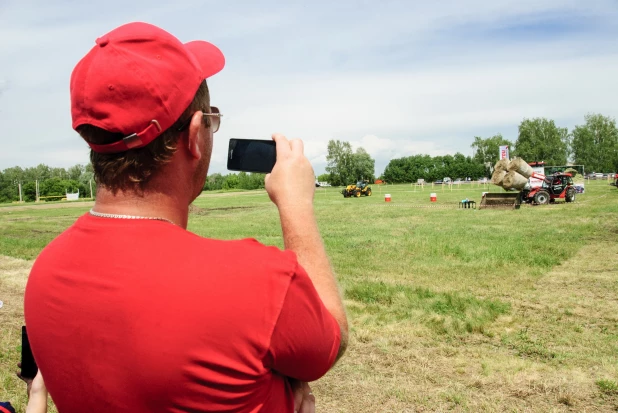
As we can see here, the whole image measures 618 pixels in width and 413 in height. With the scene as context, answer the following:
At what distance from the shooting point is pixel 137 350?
1.01 metres

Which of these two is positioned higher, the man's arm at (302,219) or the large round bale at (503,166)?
the large round bale at (503,166)

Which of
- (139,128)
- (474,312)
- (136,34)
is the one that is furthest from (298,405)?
(474,312)

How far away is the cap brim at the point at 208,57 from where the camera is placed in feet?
4.06

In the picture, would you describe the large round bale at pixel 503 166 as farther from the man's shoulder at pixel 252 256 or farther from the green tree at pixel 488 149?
the green tree at pixel 488 149

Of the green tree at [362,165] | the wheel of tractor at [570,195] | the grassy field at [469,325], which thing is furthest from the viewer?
the green tree at [362,165]

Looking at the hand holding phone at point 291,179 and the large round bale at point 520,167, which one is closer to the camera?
the hand holding phone at point 291,179

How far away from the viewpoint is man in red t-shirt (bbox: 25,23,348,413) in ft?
3.33

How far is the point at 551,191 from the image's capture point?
94.2 ft

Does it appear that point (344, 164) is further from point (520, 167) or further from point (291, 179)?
point (291, 179)

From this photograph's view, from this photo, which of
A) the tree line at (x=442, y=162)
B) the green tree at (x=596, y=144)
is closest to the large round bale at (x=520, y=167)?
the tree line at (x=442, y=162)

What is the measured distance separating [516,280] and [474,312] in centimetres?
251

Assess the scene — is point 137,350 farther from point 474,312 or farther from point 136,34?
point 474,312

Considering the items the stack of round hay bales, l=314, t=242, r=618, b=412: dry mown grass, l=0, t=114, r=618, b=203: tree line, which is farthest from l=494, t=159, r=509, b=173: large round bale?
l=0, t=114, r=618, b=203: tree line

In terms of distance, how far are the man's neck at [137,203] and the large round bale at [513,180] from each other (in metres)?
28.2
